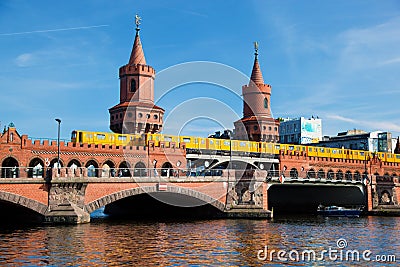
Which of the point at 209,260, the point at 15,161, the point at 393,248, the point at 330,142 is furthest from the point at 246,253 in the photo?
the point at 330,142

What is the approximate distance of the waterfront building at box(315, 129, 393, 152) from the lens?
138 m

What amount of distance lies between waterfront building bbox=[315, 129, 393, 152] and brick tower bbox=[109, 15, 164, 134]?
258 feet

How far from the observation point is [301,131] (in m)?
159

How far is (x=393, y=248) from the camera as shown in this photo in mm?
33844

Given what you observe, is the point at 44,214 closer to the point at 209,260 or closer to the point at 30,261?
the point at 30,261

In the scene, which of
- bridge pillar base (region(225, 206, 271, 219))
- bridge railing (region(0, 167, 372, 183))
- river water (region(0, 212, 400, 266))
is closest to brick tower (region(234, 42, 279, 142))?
bridge railing (region(0, 167, 372, 183))

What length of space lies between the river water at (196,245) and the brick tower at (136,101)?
32.0 m

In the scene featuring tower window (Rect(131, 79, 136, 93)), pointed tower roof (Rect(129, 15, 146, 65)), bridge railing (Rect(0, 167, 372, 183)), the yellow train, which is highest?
pointed tower roof (Rect(129, 15, 146, 65))

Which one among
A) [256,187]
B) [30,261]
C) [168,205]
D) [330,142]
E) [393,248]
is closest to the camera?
[30,261]

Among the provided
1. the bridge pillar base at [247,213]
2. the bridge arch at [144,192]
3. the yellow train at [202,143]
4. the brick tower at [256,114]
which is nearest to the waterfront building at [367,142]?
the yellow train at [202,143]

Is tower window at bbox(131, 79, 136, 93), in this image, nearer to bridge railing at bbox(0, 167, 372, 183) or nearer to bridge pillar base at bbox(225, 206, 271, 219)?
bridge railing at bbox(0, 167, 372, 183)

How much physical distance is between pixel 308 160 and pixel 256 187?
116 ft

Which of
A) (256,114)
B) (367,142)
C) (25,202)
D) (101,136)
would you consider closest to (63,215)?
(25,202)

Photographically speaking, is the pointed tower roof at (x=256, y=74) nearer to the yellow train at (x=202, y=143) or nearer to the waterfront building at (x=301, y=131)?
the yellow train at (x=202, y=143)
